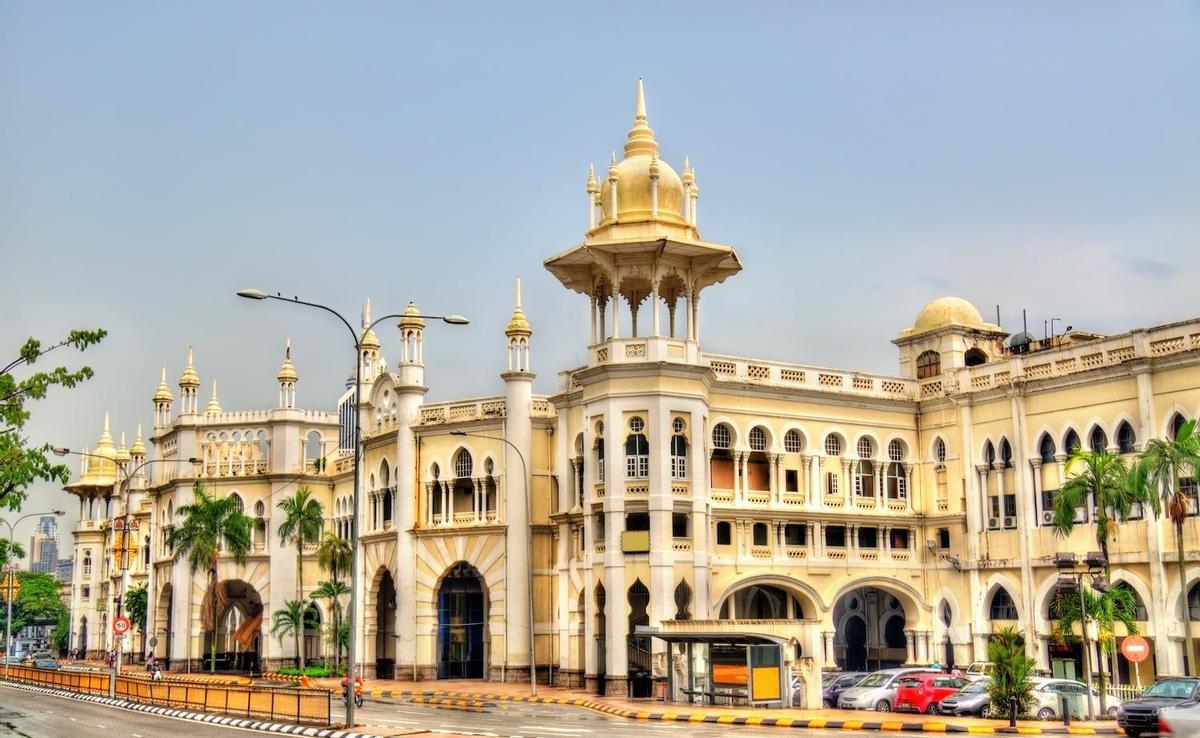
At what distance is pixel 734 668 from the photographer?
136 feet

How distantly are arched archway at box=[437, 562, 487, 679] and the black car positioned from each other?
34.4 metres

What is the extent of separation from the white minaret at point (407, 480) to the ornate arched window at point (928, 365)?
70.1 feet

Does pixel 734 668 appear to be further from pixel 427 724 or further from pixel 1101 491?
pixel 1101 491

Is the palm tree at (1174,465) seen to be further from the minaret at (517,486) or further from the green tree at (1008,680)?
the minaret at (517,486)

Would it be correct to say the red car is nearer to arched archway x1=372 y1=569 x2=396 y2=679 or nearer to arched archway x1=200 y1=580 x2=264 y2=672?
arched archway x1=372 y1=569 x2=396 y2=679

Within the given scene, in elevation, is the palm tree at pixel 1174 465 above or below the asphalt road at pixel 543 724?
above

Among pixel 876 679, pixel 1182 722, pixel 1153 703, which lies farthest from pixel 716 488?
pixel 1182 722

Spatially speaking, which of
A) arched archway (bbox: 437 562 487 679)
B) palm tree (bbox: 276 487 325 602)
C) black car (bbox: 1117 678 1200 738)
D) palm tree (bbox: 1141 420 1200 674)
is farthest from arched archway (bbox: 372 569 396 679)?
black car (bbox: 1117 678 1200 738)

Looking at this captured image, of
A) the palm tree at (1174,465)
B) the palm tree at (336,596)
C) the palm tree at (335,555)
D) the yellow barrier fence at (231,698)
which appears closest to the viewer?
the yellow barrier fence at (231,698)

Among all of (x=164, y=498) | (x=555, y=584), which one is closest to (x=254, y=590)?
(x=164, y=498)

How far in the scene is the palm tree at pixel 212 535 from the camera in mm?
71000

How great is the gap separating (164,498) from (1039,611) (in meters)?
50.5

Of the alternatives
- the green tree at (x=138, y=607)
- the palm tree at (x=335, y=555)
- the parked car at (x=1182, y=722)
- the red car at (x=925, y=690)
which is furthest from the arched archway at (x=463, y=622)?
the parked car at (x=1182, y=722)

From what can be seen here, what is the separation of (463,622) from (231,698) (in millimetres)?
24292
